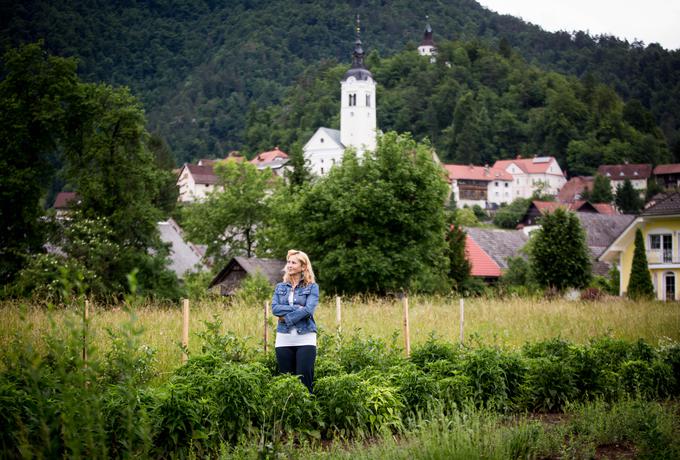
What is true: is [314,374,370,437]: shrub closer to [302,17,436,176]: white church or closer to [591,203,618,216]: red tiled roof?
[591,203,618,216]: red tiled roof

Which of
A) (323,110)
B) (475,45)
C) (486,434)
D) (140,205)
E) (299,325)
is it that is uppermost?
(475,45)

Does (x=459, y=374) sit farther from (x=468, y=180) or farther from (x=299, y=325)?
(x=468, y=180)

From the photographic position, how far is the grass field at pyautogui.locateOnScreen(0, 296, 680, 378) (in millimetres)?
13336

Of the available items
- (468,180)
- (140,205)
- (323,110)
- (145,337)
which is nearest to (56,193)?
(323,110)

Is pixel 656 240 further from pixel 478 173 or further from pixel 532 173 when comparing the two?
Result: pixel 532 173

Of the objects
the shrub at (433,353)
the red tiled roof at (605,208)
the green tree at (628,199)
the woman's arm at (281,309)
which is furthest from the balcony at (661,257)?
the green tree at (628,199)

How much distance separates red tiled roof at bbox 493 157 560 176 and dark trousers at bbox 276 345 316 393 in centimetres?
14837

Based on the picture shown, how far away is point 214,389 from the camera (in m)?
8.02

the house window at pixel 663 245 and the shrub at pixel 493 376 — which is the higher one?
the house window at pixel 663 245

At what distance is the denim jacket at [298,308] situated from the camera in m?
9.20

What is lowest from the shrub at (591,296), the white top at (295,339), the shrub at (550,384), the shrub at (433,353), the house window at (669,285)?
the house window at (669,285)

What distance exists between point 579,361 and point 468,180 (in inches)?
5586

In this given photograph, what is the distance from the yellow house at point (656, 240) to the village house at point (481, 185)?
4048 inches

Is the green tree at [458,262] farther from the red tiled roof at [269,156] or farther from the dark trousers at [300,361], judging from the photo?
the red tiled roof at [269,156]
